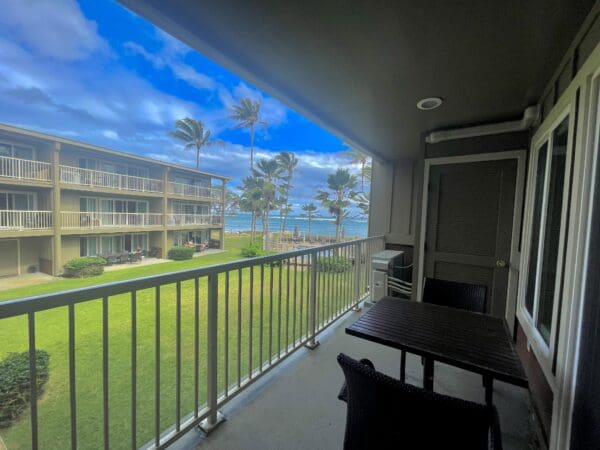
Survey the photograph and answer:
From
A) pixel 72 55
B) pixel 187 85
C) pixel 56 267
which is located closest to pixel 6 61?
pixel 72 55

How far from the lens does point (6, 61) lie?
46.4 feet

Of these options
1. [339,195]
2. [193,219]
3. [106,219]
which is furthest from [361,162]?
[106,219]

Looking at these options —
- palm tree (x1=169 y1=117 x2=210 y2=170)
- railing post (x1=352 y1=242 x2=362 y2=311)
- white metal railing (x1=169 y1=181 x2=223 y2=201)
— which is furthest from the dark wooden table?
palm tree (x1=169 y1=117 x2=210 y2=170)

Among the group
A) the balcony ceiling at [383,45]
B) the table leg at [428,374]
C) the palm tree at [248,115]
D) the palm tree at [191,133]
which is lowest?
the table leg at [428,374]

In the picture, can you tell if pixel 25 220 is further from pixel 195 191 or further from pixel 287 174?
pixel 287 174

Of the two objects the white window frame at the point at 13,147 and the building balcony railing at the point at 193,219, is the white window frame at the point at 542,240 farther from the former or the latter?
the building balcony railing at the point at 193,219

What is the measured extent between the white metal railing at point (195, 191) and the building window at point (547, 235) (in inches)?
612

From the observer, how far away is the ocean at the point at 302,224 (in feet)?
73.0

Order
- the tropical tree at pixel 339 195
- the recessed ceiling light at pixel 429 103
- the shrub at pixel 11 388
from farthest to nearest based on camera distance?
1. the tropical tree at pixel 339 195
2. the recessed ceiling light at pixel 429 103
3. the shrub at pixel 11 388

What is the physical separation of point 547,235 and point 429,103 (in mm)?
1429

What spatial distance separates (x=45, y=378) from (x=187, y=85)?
3061cm

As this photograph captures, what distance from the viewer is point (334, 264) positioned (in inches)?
118

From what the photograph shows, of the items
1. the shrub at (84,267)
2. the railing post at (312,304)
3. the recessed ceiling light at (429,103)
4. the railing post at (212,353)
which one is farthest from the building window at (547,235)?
the shrub at (84,267)

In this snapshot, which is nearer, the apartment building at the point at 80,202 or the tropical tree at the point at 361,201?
the apartment building at the point at 80,202
